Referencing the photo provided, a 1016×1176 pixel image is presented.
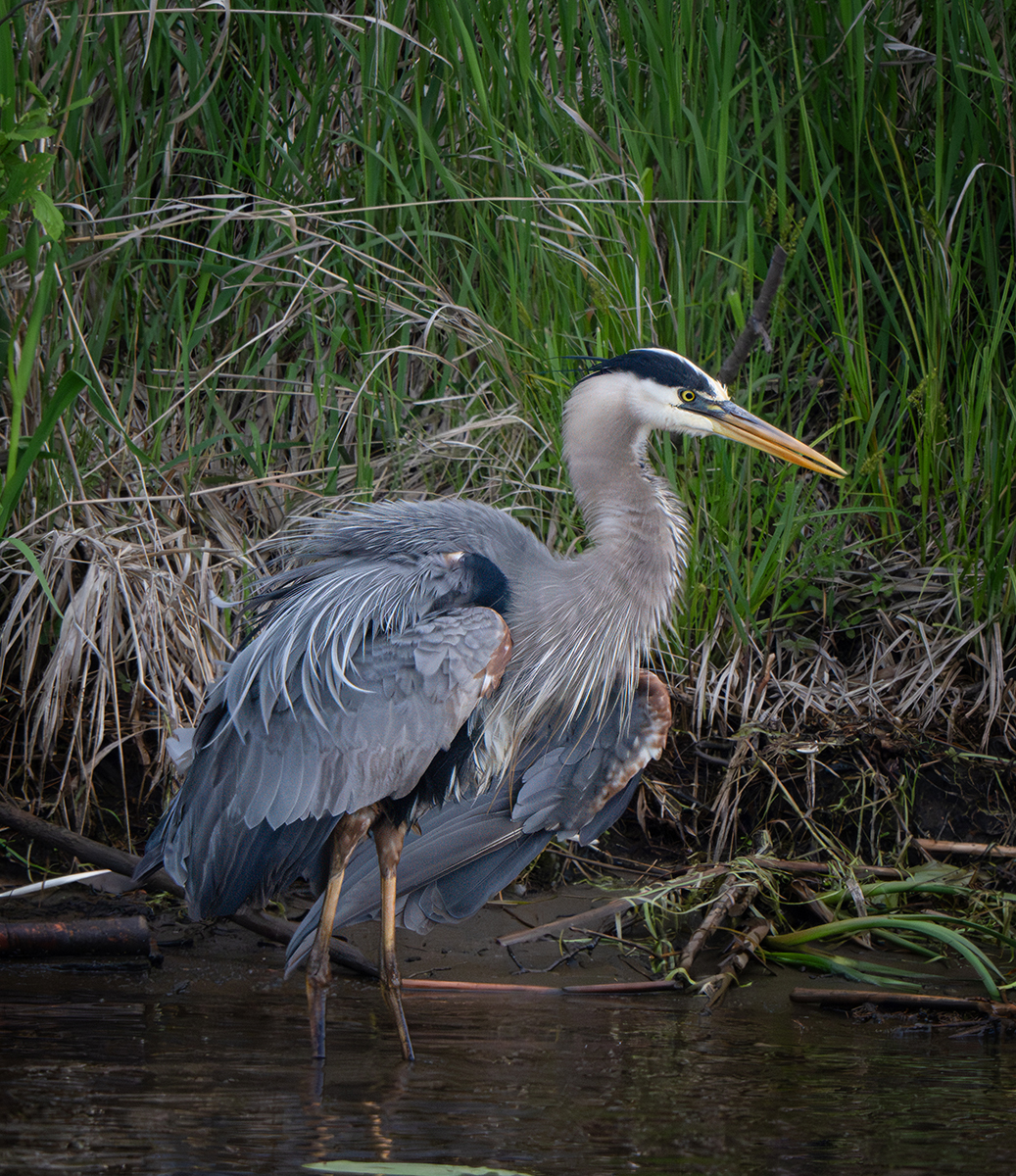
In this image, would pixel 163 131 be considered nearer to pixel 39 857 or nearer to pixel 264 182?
pixel 264 182

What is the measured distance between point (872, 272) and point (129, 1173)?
11.9 ft

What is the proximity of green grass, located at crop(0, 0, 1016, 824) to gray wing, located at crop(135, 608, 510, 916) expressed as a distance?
747mm

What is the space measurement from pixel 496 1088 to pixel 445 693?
2.98 ft

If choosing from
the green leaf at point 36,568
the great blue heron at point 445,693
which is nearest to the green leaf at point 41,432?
the green leaf at point 36,568

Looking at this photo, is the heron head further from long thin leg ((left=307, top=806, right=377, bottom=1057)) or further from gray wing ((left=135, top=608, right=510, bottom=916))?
long thin leg ((left=307, top=806, right=377, bottom=1057))

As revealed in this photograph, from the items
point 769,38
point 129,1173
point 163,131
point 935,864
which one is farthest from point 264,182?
point 129,1173

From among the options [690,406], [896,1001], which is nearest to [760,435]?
[690,406]

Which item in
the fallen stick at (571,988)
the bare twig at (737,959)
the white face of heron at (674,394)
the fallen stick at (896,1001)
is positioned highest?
the white face of heron at (674,394)

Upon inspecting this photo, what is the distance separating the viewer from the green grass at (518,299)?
4320mm

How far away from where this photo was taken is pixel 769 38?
199 inches

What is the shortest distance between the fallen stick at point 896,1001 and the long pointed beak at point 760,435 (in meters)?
1.30

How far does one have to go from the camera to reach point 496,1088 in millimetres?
2855

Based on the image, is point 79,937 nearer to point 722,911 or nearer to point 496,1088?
point 496,1088

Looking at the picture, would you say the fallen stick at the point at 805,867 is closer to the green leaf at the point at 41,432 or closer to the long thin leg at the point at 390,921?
the long thin leg at the point at 390,921
